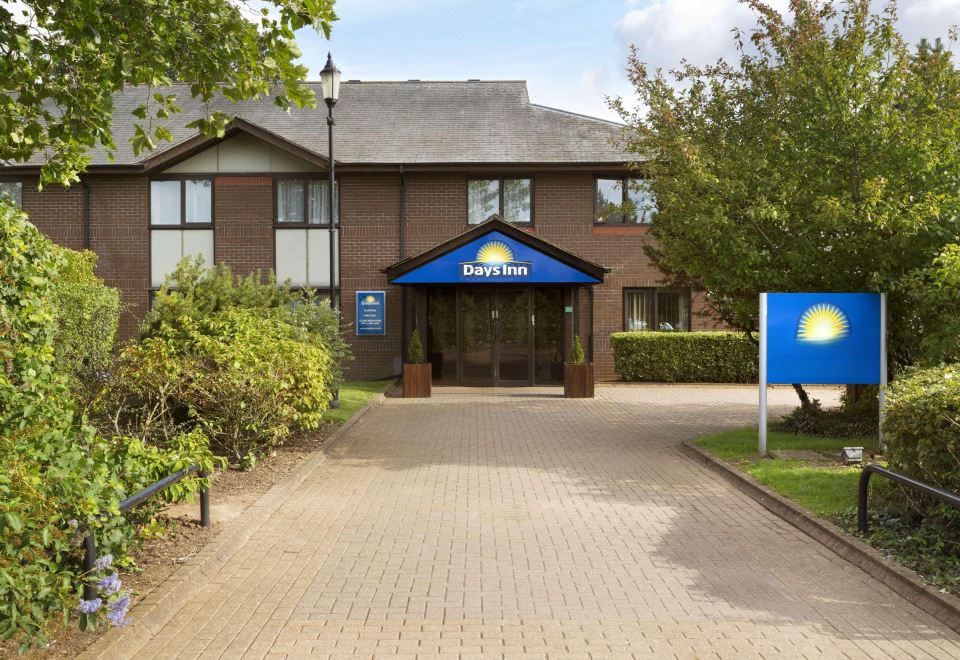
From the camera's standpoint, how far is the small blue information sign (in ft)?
79.9

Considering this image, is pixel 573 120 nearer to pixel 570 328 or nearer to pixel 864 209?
pixel 570 328

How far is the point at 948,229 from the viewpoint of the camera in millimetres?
10820

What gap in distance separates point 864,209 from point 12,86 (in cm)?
937

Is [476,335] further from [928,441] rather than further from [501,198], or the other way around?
[928,441]

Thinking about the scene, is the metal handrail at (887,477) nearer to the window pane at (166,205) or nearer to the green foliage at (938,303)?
the green foliage at (938,303)

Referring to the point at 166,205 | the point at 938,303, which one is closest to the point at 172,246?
the point at 166,205

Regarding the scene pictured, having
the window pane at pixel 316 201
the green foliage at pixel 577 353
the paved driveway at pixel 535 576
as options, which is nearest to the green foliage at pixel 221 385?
the paved driveway at pixel 535 576

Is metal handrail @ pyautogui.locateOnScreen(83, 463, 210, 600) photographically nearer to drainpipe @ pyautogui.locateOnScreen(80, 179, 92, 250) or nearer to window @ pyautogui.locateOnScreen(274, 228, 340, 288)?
window @ pyautogui.locateOnScreen(274, 228, 340, 288)

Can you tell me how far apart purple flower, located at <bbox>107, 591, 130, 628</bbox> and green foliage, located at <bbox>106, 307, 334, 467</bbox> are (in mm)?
4959

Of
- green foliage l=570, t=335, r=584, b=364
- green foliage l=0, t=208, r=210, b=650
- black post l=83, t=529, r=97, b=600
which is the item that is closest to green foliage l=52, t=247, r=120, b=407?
green foliage l=0, t=208, r=210, b=650

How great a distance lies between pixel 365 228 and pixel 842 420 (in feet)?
48.2

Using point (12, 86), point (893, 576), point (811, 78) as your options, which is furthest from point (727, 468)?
point (12, 86)

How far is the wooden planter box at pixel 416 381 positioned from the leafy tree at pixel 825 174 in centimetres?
835

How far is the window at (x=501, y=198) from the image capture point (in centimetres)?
2456
